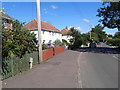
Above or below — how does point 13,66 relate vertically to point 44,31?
below

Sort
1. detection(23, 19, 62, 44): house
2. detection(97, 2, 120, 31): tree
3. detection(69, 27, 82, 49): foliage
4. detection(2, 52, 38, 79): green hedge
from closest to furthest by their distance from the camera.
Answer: detection(2, 52, 38, 79): green hedge → detection(97, 2, 120, 31): tree → detection(23, 19, 62, 44): house → detection(69, 27, 82, 49): foliage

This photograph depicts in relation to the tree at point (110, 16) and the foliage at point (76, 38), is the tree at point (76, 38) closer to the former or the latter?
the foliage at point (76, 38)

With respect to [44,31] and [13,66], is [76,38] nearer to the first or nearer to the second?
[44,31]

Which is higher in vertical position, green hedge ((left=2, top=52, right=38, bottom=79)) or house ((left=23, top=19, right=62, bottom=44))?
house ((left=23, top=19, right=62, bottom=44))

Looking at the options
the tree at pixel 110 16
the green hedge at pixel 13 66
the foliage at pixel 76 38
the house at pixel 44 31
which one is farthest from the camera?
the foliage at pixel 76 38

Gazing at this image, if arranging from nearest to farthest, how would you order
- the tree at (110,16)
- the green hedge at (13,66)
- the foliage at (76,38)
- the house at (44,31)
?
the green hedge at (13,66) < the tree at (110,16) < the house at (44,31) < the foliage at (76,38)

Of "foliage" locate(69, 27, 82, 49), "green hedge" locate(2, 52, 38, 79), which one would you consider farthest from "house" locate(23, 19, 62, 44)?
"green hedge" locate(2, 52, 38, 79)

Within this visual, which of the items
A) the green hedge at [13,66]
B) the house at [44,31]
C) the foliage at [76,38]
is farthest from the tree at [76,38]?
the green hedge at [13,66]

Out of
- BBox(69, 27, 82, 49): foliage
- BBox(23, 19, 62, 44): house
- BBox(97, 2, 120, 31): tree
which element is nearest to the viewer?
BBox(97, 2, 120, 31): tree

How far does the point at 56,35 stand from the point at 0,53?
4838cm

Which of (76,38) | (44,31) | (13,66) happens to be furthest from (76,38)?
A: (13,66)

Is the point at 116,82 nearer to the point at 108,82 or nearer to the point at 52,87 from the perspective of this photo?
the point at 108,82

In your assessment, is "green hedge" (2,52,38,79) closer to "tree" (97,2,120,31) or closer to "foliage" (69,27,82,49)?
"tree" (97,2,120,31)

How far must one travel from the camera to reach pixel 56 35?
2258 inches
